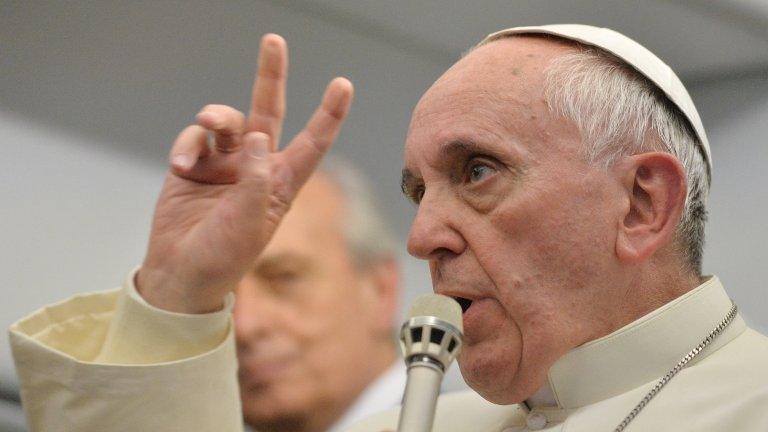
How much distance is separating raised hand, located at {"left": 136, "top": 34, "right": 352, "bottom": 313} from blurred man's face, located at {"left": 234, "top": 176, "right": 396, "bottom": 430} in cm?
170

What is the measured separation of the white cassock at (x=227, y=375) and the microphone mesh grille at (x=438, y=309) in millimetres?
476

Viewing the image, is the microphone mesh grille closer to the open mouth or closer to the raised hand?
the open mouth

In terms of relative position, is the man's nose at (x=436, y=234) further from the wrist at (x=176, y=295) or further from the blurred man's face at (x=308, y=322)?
the blurred man's face at (x=308, y=322)

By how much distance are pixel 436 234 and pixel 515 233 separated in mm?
139

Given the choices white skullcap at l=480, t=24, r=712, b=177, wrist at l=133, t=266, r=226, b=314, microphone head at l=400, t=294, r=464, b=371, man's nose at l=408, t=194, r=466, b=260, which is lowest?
wrist at l=133, t=266, r=226, b=314

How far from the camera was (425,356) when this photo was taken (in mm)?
1699

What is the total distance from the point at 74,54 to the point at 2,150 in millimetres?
405

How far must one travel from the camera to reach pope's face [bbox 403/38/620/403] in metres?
2.21

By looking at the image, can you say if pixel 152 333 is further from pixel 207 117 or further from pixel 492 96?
pixel 492 96

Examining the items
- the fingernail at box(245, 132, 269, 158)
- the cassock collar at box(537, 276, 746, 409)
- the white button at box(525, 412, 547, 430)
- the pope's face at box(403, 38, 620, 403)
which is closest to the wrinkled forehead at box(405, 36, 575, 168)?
the pope's face at box(403, 38, 620, 403)

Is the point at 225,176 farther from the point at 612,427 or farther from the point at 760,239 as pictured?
the point at 760,239

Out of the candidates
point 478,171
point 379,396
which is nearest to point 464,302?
point 478,171

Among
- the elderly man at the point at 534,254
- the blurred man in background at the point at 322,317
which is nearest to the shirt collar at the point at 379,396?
the blurred man in background at the point at 322,317

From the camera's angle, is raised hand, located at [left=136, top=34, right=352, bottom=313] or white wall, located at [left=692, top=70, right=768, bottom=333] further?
white wall, located at [left=692, top=70, right=768, bottom=333]
